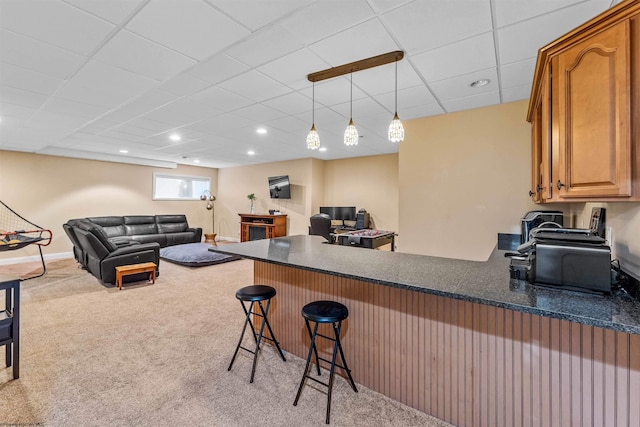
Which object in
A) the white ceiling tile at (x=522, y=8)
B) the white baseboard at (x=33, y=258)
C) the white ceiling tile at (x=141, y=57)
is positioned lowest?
the white baseboard at (x=33, y=258)

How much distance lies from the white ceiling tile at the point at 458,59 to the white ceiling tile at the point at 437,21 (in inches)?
3.9

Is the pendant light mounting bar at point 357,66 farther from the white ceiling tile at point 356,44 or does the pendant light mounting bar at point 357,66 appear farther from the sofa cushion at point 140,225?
the sofa cushion at point 140,225

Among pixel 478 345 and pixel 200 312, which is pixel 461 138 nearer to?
pixel 478 345

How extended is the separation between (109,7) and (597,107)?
2.68 metres

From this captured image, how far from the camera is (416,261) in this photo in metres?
1.98

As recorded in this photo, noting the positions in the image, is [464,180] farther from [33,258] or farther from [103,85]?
[33,258]

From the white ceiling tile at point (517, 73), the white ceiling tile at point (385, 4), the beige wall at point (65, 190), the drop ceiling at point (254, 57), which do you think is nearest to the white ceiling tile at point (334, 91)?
the drop ceiling at point (254, 57)

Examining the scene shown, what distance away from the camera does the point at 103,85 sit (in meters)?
2.81

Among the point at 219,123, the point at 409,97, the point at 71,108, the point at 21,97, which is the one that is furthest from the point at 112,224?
the point at 409,97

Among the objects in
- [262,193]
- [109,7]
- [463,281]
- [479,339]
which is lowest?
[479,339]

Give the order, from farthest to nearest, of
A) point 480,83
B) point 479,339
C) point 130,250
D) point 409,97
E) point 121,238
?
point 121,238
point 130,250
point 409,97
point 480,83
point 479,339

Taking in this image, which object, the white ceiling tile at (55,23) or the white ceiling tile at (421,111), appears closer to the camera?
the white ceiling tile at (55,23)

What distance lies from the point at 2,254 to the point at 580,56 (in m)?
9.25

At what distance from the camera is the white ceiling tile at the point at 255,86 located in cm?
268
